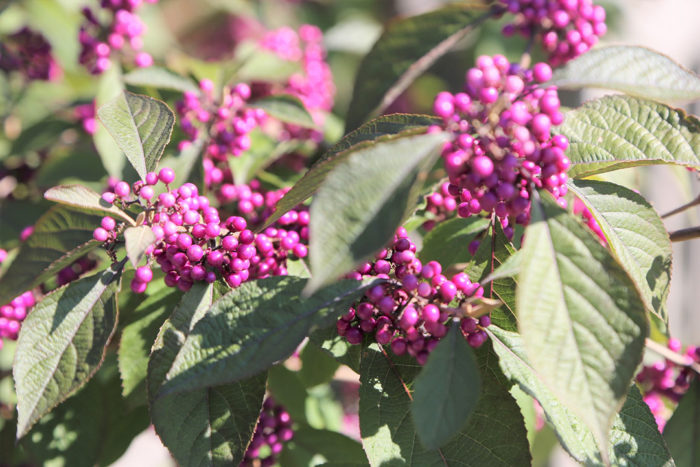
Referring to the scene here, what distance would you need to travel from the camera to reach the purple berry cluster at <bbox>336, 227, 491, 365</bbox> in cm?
94

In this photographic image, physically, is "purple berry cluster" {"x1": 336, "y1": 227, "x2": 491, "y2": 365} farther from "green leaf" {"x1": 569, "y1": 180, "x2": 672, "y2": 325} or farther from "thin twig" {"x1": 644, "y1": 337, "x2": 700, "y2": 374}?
"thin twig" {"x1": 644, "y1": 337, "x2": 700, "y2": 374}

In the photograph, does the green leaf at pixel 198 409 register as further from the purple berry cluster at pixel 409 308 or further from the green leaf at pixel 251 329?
the purple berry cluster at pixel 409 308

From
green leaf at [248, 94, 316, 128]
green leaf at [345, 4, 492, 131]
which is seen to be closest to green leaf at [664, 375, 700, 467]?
green leaf at [345, 4, 492, 131]

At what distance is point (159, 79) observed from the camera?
4.96ft

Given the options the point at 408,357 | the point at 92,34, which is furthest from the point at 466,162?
the point at 92,34

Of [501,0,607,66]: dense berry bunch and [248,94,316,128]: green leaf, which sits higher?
[501,0,607,66]: dense berry bunch

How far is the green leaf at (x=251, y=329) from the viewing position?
86cm

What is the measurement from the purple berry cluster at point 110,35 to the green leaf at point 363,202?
131 cm

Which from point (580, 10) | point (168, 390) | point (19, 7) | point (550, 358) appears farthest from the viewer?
point (19, 7)

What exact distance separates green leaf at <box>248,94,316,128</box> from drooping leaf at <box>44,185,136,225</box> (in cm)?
64

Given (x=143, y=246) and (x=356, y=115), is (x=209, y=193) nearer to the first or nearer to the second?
(x=356, y=115)

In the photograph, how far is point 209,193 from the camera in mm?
1595

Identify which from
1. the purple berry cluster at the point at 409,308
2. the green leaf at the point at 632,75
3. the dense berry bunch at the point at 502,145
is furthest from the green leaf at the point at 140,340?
the green leaf at the point at 632,75

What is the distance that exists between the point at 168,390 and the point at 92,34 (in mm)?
1473
